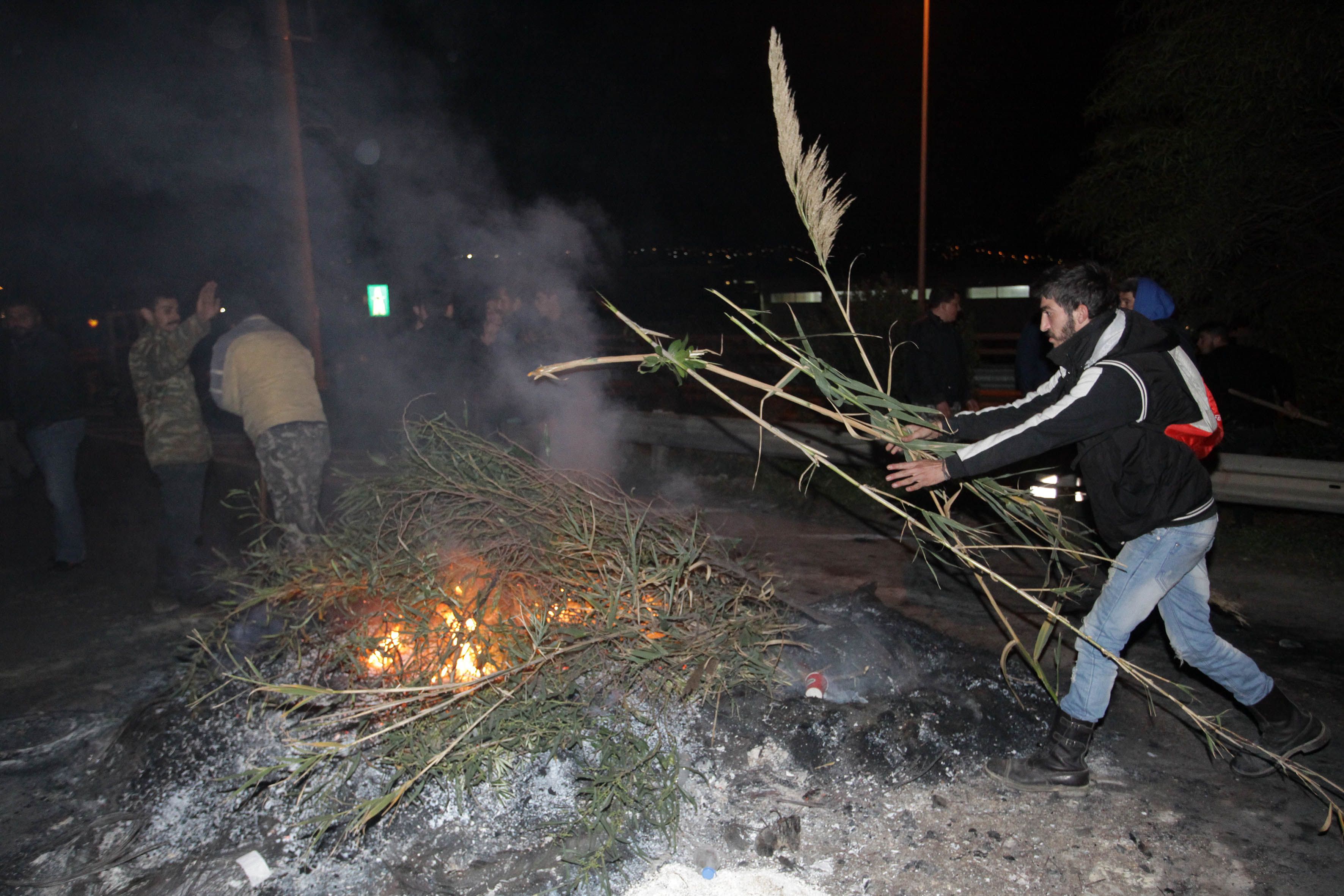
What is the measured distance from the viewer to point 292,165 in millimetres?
5965

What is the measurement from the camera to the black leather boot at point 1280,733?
9.53 feet

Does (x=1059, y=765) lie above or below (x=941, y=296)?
below

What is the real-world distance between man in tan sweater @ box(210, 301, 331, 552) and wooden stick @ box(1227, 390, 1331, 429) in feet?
21.1

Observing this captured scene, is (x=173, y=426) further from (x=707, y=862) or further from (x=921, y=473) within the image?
(x=921, y=473)

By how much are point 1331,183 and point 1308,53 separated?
1108 mm

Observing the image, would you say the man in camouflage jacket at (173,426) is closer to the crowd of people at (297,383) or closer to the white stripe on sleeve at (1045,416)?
the crowd of people at (297,383)

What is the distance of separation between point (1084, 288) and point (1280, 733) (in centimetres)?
185

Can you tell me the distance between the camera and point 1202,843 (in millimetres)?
2551

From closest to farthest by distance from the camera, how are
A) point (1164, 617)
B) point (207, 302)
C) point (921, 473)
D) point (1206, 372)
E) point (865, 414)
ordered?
1. point (921, 473)
2. point (1164, 617)
3. point (865, 414)
4. point (207, 302)
5. point (1206, 372)

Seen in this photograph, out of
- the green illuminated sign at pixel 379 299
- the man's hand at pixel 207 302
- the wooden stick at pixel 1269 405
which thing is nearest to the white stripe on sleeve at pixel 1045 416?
the wooden stick at pixel 1269 405

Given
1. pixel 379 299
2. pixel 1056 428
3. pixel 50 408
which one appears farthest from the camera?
Result: pixel 379 299

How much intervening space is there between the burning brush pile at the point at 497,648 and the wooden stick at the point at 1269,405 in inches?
176

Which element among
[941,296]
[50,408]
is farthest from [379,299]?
[941,296]

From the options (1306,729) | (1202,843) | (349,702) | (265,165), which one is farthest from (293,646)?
(265,165)
